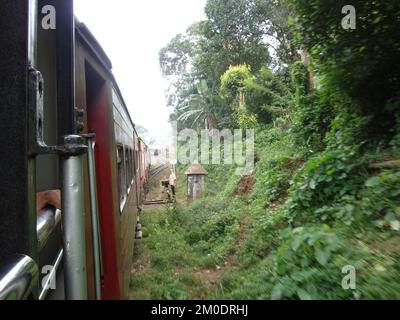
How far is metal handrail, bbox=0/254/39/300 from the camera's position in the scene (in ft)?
2.40

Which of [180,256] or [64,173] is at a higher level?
[64,173]

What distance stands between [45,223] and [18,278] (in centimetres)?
64

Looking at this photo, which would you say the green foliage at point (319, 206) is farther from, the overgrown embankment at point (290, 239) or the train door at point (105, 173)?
the train door at point (105, 173)

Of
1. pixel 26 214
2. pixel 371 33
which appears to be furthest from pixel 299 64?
pixel 26 214

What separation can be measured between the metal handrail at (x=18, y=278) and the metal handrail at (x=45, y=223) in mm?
375

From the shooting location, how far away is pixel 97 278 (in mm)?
1703

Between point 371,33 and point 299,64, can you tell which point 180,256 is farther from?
point 299,64

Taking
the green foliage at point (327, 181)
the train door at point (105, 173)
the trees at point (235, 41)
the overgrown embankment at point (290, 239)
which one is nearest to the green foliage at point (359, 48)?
the green foliage at point (327, 181)

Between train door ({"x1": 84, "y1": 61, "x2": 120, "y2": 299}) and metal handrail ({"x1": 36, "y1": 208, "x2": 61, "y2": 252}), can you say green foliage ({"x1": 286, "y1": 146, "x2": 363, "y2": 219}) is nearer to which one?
train door ({"x1": 84, "y1": 61, "x2": 120, "y2": 299})

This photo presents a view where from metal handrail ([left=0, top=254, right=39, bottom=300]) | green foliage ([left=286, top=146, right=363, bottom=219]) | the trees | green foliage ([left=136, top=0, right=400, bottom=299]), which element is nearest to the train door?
green foliage ([left=136, top=0, right=400, bottom=299])

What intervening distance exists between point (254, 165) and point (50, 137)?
468 inches

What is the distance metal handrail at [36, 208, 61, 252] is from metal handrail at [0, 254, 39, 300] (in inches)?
14.8

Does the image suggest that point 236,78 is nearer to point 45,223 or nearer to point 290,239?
point 290,239

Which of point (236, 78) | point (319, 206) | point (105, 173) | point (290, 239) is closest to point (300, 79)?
point (319, 206)
